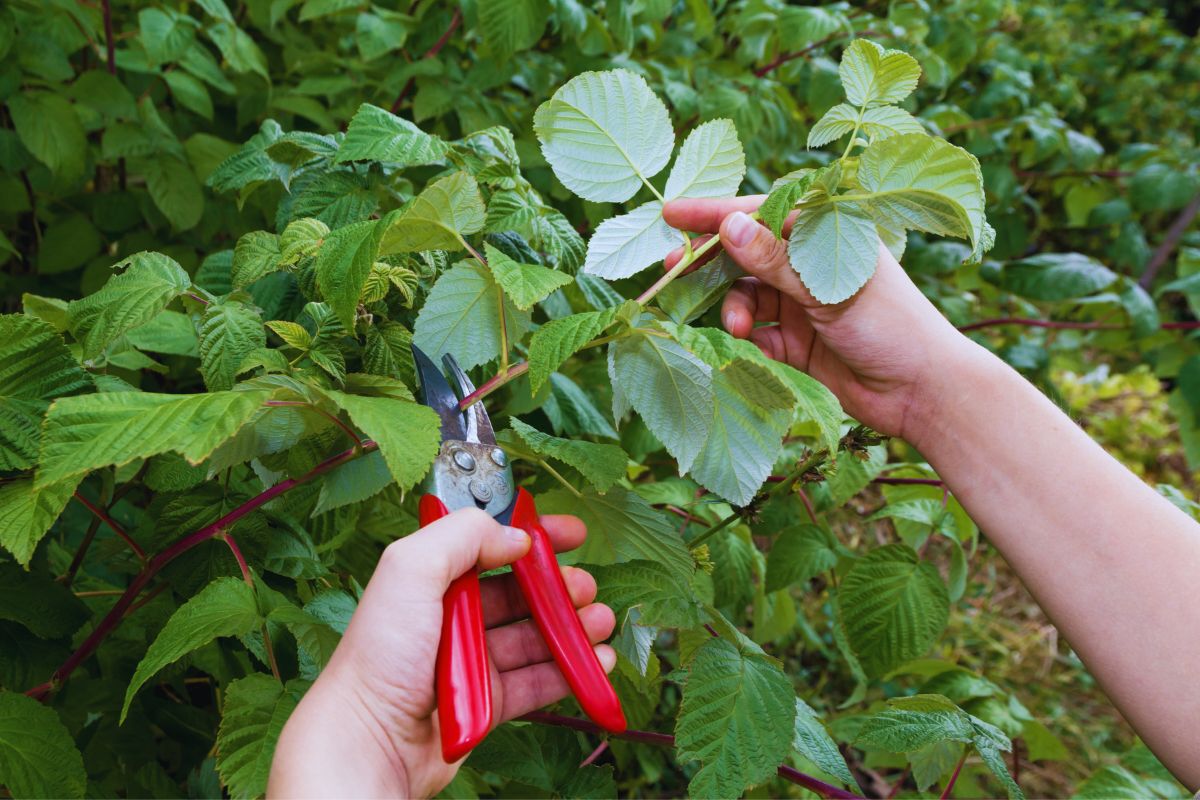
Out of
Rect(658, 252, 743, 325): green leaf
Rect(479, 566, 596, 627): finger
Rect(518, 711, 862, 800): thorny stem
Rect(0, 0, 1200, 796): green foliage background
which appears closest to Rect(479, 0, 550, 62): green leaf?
Rect(0, 0, 1200, 796): green foliage background

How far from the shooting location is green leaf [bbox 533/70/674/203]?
2.71ft

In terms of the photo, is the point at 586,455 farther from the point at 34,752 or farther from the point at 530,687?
the point at 34,752

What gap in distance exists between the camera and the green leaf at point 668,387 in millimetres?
781

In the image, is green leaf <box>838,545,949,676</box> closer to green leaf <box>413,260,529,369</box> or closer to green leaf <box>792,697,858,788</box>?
green leaf <box>792,697,858,788</box>

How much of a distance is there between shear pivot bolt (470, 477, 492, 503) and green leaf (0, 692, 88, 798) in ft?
1.35

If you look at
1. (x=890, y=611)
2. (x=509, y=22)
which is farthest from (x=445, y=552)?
(x=509, y=22)

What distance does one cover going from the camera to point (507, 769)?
0.95m

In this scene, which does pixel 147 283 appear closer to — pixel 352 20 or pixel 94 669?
pixel 94 669

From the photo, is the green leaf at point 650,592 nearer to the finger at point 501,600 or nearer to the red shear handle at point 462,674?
the finger at point 501,600

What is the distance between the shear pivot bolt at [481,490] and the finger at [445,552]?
5 cm

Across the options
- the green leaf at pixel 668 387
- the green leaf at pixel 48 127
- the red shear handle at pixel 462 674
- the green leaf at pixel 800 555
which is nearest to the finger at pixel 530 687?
the red shear handle at pixel 462 674

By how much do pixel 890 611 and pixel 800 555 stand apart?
0.52 feet

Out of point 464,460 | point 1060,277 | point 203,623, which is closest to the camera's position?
point 203,623

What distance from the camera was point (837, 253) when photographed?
2.56ft
